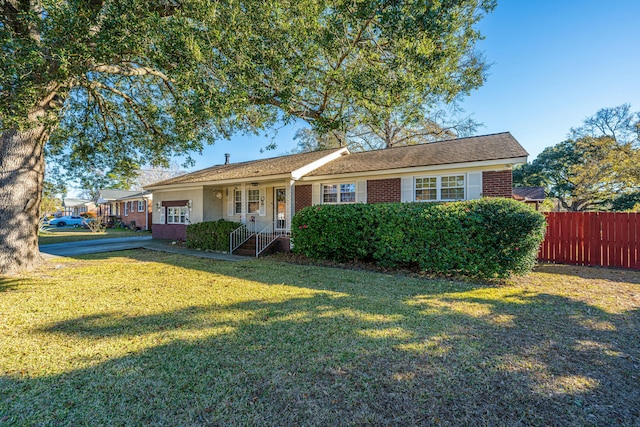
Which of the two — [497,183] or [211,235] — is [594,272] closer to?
[497,183]

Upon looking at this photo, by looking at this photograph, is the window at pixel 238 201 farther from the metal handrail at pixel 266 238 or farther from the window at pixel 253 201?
the metal handrail at pixel 266 238

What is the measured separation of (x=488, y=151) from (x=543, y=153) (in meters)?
24.1

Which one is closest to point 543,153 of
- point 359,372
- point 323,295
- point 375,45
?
point 375,45

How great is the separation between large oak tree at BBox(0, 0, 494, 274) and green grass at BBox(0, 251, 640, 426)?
426 cm

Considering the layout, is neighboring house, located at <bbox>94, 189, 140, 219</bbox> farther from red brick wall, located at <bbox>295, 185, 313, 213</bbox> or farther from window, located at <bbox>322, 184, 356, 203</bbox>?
window, located at <bbox>322, 184, 356, 203</bbox>

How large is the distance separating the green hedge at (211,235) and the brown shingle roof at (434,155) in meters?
4.74

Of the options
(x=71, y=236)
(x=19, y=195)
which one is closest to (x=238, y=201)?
(x=19, y=195)

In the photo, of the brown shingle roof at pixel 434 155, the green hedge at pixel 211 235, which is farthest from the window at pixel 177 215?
the brown shingle roof at pixel 434 155

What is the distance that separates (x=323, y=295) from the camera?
6.29 metres

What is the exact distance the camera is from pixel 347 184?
12562 millimetres

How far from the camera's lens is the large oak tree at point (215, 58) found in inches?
254

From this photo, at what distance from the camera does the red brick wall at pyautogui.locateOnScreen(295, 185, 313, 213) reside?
529 inches

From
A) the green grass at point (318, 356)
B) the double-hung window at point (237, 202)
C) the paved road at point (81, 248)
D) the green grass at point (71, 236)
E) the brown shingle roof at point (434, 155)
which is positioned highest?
the brown shingle roof at point (434, 155)

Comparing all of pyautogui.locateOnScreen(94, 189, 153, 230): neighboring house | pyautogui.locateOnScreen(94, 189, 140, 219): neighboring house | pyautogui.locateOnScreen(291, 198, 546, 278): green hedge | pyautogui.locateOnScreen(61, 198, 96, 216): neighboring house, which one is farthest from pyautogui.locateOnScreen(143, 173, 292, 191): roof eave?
pyautogui.locateOnScreen(61, 198, 96, 216): neighboring house
